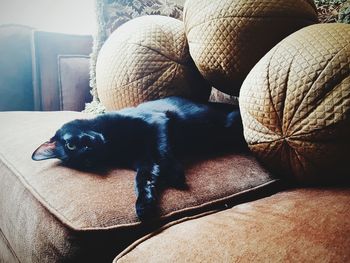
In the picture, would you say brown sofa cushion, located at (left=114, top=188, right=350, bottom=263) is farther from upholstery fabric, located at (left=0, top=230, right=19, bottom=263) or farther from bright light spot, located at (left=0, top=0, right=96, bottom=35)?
bright light spot, located at (left=0, top=0, right=96, bottom=35)

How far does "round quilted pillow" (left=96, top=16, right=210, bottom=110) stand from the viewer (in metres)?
1.14

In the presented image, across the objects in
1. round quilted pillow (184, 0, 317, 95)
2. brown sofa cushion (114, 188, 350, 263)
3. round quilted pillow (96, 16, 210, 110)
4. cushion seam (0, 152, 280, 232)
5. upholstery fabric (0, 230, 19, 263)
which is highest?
round quilted pillow (184, 0, 317, 95)

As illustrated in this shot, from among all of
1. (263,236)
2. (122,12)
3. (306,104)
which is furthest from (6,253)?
(122,12)

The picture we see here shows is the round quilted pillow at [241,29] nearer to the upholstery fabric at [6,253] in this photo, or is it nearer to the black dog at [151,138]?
the black dog at [151,138]

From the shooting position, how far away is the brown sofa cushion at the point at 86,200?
24.6 inches

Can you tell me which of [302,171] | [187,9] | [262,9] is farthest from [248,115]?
[187,9]

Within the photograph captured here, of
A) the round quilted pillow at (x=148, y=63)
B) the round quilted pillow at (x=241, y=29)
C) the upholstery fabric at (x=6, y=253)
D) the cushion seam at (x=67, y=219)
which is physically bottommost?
the upholstery fabric at (x=6, y=253)

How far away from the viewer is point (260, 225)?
1.98 ft

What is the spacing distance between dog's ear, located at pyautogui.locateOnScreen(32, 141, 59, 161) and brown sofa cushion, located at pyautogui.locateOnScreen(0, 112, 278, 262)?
0.02m

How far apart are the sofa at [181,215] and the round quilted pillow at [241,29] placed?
15cm

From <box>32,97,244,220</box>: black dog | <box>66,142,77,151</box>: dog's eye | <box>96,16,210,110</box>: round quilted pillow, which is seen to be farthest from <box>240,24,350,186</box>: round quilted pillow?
<box>66,142,77,151</box>: dog's eye

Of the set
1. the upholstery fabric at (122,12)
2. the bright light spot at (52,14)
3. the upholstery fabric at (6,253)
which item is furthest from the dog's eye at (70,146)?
the bright light spot at (52,14)

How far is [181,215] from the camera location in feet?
2.32

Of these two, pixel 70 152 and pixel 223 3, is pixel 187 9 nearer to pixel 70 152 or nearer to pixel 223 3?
pixel 223 3
